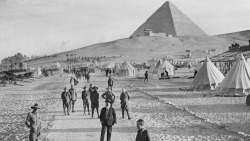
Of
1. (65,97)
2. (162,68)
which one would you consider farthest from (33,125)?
(162,68)

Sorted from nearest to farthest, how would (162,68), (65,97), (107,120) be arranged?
(107,120) → (65,97) → (162,68)

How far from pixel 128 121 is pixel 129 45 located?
135233 mm

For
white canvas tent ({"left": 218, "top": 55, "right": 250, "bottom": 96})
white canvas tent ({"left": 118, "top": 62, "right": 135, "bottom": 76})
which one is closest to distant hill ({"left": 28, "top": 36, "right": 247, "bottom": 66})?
white canvas tent ({"left": 118, "top": 62, "right": 135, "bottom": 76})

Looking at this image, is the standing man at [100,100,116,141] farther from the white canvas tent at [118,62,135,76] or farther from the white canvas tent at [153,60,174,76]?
the white canvas tent at [118,62,135,76]

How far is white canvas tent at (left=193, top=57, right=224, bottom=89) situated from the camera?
23234 millimetres

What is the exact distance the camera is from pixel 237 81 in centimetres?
1958

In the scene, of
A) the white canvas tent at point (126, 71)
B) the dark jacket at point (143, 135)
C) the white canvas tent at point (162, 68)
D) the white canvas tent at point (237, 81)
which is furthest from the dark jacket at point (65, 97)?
the white canvas tent at point (126, 71)

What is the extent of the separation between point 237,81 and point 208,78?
3.89 m

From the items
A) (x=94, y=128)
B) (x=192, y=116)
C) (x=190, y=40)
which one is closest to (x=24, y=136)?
(x=94, y=128)

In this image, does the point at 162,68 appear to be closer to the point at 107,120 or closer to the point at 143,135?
the point at 107,120

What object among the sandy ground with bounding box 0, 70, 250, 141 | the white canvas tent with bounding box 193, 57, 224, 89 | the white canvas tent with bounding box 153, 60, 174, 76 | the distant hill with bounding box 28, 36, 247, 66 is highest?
the distant hill with bounding box 28, 36, 247, 66

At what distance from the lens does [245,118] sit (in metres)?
12.2

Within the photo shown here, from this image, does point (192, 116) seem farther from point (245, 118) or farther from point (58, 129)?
point (58, 129)

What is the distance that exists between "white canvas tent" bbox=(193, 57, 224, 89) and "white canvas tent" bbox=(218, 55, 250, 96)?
2915 millimetres
